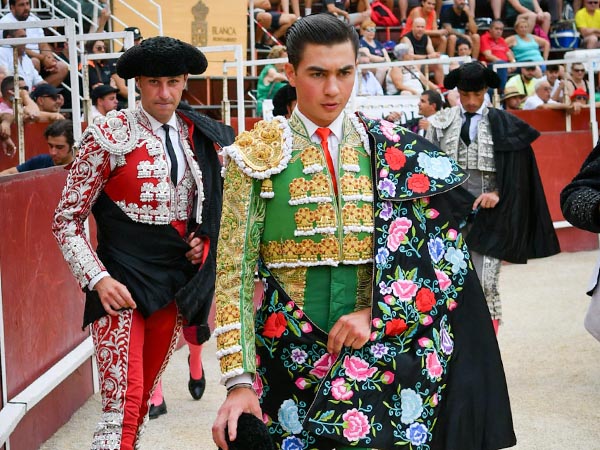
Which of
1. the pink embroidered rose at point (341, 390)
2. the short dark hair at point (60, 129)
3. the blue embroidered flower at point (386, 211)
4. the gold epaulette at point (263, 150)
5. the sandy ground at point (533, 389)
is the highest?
the gold epaulette at point (263, 150)

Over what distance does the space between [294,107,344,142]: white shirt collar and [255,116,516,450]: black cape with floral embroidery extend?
3.3 inches

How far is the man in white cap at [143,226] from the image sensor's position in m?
3.83

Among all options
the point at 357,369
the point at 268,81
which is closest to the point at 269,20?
the point at 268,81

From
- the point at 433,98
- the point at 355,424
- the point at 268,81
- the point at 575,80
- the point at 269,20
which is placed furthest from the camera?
the point at 269,20

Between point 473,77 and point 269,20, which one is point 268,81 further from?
point 473,77

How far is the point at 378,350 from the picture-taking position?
99.0 inches

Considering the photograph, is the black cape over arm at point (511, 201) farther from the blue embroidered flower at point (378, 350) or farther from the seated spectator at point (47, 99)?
the seated spectator at point (47, 99)

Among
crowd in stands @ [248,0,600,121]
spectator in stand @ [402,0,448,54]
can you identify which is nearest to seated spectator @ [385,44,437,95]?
crowd in stands @ [248,0,600,121]

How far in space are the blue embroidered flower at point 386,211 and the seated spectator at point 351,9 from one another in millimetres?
11974

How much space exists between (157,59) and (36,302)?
1598 mm

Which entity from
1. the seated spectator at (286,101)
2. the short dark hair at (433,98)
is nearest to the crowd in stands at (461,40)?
the short dark hair at (433,98)

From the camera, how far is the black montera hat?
607 cm

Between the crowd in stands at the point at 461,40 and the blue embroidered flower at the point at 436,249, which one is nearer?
the blue embroidered flower at the point at 436,249

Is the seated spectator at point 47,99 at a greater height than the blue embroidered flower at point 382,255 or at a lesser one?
lesser
